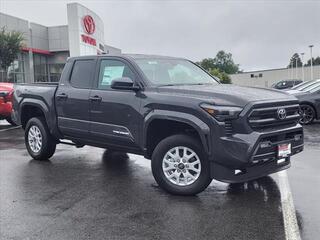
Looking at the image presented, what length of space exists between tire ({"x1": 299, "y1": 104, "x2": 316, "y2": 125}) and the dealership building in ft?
67.5

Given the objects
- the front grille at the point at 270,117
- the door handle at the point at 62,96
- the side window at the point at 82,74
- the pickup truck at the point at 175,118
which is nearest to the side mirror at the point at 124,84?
the pickup truck at the point at 175,118

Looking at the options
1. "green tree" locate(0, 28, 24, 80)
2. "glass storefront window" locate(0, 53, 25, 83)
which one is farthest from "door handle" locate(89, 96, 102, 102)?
"glass storefront window" locate(0, 53, 25, 83)

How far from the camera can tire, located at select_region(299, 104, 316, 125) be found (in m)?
13.4

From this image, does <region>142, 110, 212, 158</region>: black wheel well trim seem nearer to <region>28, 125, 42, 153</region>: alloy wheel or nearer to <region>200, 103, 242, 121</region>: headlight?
<region>200, 103, 242, 121</region>: headlight

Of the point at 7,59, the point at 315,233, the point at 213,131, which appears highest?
the point at 7,59

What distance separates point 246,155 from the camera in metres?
5.11

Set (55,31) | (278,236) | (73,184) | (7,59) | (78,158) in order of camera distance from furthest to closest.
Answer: (55,31)
(7,59)
(78,158)
(73,184)
(278,236)

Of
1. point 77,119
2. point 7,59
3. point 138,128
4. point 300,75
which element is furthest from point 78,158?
point 300,75

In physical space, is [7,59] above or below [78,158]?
above

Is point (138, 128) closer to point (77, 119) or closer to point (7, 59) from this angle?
point (77, 119)

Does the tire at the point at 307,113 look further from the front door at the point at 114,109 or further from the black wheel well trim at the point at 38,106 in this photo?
the black wheel well trim at the point at 38,106

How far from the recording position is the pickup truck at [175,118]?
5.26 m

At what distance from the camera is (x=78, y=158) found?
28.3 feet

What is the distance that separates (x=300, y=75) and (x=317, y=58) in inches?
2008
